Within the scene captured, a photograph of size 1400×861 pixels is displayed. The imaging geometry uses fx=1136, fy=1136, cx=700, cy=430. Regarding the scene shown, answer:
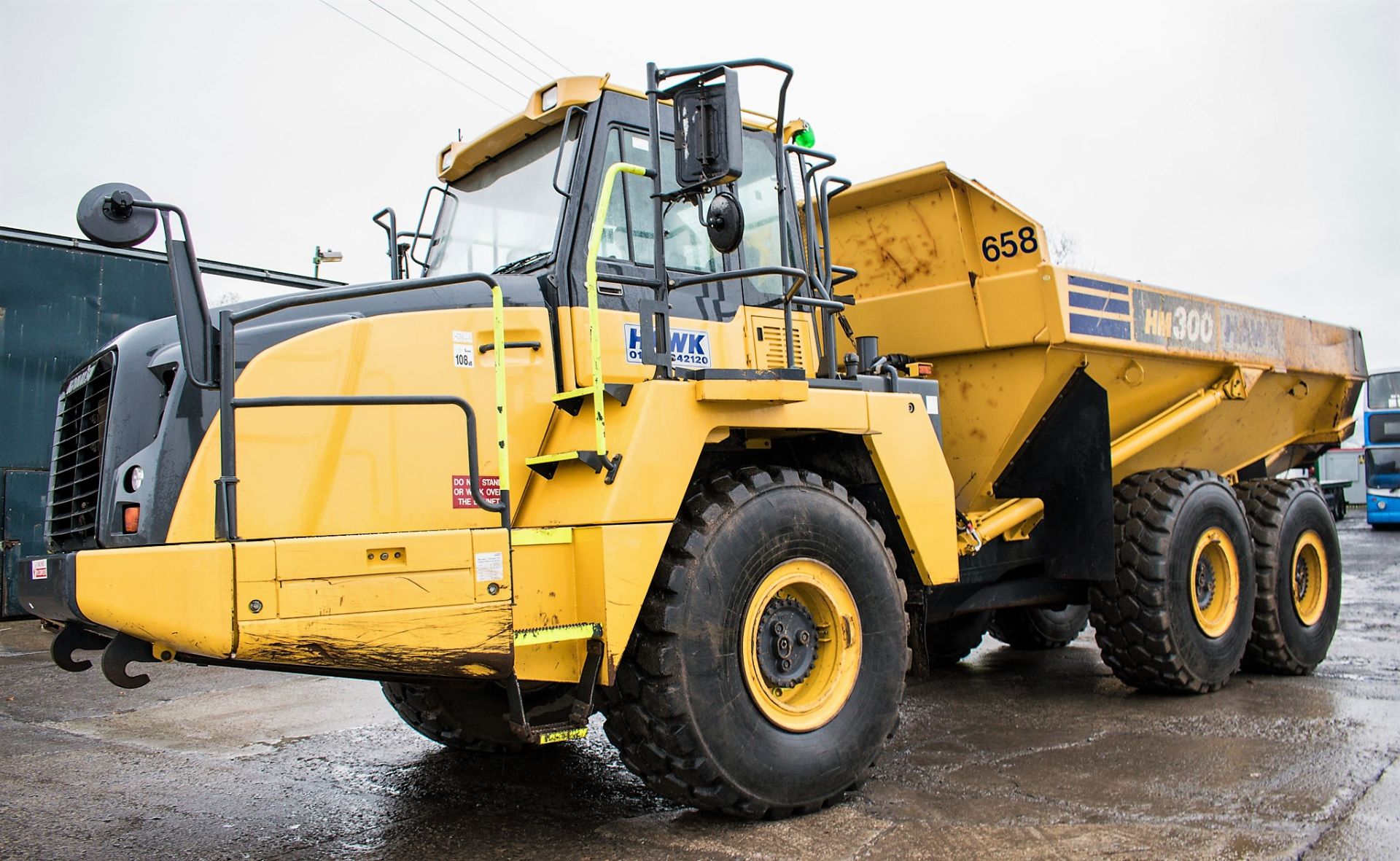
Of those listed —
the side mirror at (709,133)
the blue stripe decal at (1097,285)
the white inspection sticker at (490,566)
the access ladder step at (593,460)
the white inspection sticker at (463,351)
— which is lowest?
the white inspection sticker at (490,566)

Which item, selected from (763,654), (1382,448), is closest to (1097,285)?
(763,654)

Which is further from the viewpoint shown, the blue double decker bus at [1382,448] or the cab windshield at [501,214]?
the blue double decker bus at [1382,448]

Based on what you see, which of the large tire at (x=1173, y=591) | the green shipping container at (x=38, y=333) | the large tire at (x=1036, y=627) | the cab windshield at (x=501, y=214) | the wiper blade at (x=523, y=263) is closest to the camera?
the wiper blade at (x=523, y=263)

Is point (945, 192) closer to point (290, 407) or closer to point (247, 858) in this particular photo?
point (290, 407)

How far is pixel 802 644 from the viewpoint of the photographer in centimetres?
464

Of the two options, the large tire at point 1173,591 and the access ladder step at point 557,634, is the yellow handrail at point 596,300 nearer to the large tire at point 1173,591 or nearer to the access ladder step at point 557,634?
the access ladder step at point 557,634

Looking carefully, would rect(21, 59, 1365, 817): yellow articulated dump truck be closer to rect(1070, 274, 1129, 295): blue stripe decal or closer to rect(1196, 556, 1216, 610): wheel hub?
rect(1070, 274, 1129, 295): blue stripe decal

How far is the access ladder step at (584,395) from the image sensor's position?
13.7 feet

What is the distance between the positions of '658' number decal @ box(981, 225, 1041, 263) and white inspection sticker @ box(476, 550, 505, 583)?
3.67m

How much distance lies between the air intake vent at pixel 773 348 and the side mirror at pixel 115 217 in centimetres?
247

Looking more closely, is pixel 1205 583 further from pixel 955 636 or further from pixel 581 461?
pixel 581 461

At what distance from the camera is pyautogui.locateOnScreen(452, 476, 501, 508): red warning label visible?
4.08 m

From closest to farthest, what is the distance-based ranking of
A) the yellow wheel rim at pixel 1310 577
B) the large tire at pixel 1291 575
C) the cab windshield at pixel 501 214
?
1. the cab windshield at pixel 501 214
2. the large tire at pixel 1291 575
3. the yellow wheel rim at pixel 1310 577

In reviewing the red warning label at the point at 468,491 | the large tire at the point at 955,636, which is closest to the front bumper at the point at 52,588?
the red warning label at the point at 468,491
